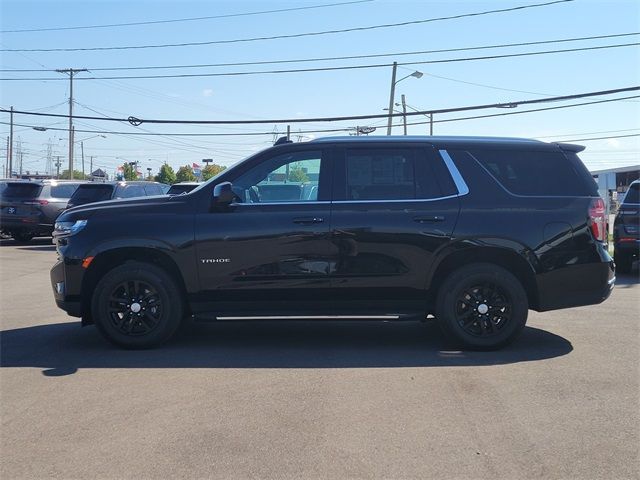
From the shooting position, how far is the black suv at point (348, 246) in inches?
238

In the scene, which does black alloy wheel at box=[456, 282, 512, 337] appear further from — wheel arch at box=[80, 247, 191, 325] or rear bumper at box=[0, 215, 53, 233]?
rear bumper at box=[0, 215, 53, 233]

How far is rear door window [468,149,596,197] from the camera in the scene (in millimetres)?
6270

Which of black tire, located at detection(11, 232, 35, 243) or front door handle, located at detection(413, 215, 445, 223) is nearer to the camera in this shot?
front door handle, located at detection(413, 215, 445, 223)

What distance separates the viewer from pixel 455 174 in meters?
6.22

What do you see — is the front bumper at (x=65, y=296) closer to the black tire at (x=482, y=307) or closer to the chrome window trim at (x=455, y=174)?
the black tire at (x=482, y=307)

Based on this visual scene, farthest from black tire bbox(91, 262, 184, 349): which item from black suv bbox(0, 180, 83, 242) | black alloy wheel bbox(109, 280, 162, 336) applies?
black suv bbox(0, 180, 83, 242)

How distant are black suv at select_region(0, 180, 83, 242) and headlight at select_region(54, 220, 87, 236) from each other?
13.2 metres

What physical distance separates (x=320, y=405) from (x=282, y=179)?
2.46 metres

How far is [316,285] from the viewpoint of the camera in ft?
20.0

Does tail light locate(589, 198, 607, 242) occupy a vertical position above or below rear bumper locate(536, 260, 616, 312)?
above

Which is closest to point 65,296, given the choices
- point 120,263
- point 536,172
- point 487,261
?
point 120,263

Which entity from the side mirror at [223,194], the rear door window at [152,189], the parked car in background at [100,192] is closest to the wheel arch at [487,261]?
the side mirror at [223,194]

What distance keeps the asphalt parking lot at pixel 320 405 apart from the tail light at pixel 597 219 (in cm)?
Answer: 114

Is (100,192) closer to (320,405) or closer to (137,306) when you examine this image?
(137,306)
